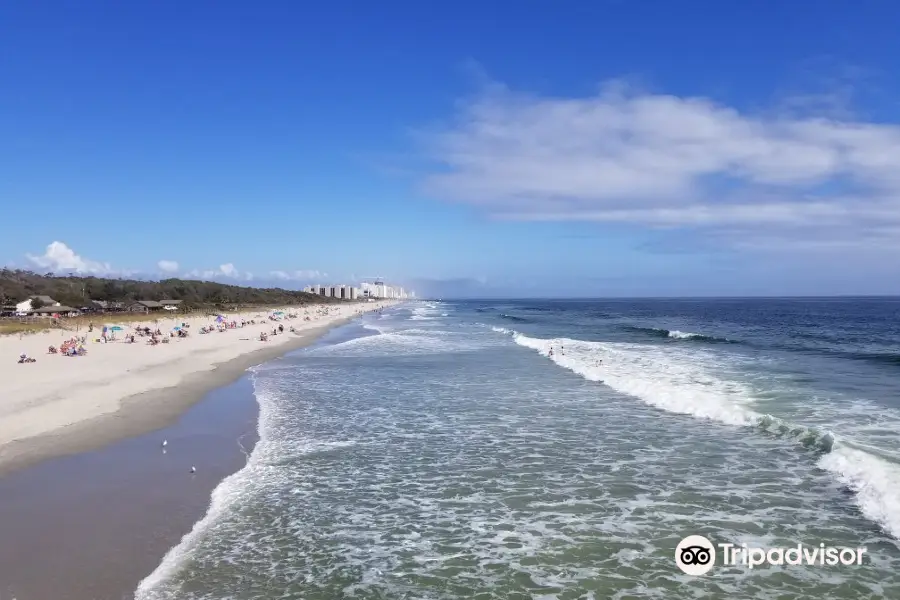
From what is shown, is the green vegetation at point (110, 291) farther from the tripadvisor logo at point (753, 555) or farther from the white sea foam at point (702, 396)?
the tripadvisor logo at point (753, 555)

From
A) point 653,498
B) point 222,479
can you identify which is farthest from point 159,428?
point 653,498

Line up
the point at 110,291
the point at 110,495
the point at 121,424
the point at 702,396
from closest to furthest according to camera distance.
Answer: the point at 110,495
the point at 121,424
the point at 702,396
the point at 110,291

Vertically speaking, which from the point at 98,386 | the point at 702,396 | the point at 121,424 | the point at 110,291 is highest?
the point at 110,291

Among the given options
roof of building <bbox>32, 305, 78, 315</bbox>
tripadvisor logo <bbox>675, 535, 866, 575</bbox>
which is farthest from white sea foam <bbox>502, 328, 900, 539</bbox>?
roof of building <bbox>32, 305, 78, 315</bbox>

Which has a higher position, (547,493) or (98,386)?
(98,386)

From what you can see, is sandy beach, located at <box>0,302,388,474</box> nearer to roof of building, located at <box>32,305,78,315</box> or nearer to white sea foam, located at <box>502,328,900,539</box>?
white sea foam, located at <box>502,328,900,539</box>

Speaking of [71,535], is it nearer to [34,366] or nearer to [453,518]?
[453,518]

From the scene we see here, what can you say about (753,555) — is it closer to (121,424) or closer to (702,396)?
(702,396)

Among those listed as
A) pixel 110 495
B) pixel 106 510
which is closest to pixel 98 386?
pixel 110 495
